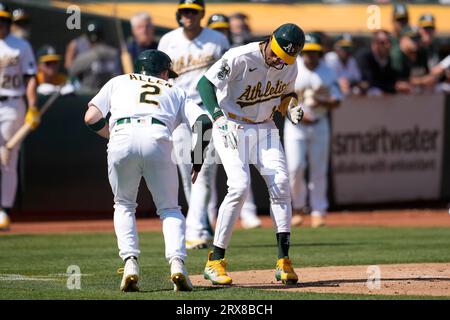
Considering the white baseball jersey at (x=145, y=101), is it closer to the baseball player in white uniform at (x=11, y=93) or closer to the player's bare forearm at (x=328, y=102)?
the baseball player in white uniform at (x=11, y=93)

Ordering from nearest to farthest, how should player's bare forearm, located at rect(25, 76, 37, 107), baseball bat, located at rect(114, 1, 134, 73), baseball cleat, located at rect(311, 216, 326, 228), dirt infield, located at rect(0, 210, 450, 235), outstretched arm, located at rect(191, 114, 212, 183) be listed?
outstretched arm, located at rect(191, 114, 212, 183), player's bare forearm, located at rect(25, 76, 37, 107), dirt infield, located at rect(0, 210, 450, 235), baseball cleat, located at rect(311, 216, 326, 228), baseball bat, located at rect(114, 1, 134, 73)

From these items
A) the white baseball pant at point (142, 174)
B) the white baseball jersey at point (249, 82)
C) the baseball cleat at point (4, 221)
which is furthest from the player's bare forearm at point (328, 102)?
the white baseball pant at point (142, 174)

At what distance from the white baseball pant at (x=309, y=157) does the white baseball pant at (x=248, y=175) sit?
609cm

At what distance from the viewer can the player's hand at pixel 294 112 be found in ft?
31.2

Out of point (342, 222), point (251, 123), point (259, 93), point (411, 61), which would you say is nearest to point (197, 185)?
point (251, 123)

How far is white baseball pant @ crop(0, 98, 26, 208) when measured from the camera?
1443 cm

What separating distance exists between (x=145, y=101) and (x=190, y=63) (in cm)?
414

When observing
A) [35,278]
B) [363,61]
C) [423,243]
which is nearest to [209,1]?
[363,61]

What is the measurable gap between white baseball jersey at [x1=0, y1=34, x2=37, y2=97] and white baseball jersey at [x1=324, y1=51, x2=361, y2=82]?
19.3 ft

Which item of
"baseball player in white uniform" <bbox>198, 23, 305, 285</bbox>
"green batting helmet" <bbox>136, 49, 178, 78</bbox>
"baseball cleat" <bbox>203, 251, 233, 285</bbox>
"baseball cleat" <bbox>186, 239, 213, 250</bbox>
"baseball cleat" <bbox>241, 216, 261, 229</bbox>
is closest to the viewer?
"green batting helmet" <bbox>136, 49, 178, 78</bbox>

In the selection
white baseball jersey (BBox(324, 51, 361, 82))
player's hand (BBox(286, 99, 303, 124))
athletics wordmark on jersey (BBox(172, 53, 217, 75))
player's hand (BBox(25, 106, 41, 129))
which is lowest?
player's hand (BBox(286, 99, 303, 124))

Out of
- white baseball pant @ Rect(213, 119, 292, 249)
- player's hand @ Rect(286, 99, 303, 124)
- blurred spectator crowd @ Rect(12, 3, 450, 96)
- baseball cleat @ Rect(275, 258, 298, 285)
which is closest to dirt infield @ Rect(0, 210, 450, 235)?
blurred spectator crowd @ Rect(12, 3, 450, 96)

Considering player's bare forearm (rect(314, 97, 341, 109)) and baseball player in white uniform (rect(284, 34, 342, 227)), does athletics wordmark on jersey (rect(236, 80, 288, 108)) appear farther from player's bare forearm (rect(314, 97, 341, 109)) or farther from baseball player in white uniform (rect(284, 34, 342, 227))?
player's bare forearm (rect(314, 97, 341, 109))
